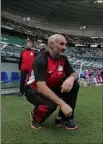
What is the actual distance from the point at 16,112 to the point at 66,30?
120 ft

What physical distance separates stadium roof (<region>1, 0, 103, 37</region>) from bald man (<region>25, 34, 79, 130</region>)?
28013mm

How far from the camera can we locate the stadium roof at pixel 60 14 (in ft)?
104

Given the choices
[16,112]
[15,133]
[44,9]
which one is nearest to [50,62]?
[15,133]

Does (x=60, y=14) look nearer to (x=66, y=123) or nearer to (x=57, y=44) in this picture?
(x=66, y=123)

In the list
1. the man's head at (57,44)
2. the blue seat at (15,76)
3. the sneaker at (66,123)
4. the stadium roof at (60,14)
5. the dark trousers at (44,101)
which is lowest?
the blue seat at (15,76)

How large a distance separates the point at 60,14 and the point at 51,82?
108ft

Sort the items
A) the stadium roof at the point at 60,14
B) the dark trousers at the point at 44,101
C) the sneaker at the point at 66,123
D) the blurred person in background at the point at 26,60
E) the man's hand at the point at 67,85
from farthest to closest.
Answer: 1. the stadium roof at the point at 60,14
2. the blurred person in background at the point at 26,60
3. the sneaker at the point at 66,123
4. the dark trousers at the point at 44,101
5. the man's hand at the point at 67,85

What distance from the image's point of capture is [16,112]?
14.9ft

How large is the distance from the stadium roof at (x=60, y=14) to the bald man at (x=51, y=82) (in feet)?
91.9

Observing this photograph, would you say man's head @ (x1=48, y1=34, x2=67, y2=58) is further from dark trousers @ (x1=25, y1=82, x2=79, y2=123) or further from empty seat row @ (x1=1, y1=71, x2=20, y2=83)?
empty seat row @ (x1=1, y1=71, x2=20, y2=83)

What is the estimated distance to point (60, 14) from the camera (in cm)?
3559

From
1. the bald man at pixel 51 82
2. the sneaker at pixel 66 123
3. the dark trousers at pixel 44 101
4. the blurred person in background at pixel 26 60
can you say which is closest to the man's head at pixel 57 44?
the bald man at pixel 51 82

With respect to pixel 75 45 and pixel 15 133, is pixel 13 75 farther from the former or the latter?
pixel 75 45

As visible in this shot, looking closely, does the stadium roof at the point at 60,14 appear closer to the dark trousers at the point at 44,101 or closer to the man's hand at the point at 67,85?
the dark trousers at the point at 44,101
